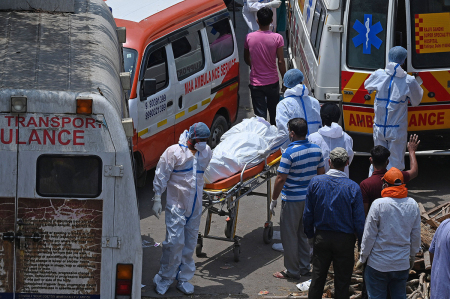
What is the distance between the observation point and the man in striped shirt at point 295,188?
6820 mm

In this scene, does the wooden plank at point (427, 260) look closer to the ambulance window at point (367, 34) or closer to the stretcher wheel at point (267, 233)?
the stretcher wheel at point (267, 233)

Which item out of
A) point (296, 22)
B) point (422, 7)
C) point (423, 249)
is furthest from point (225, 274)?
point (296, 22)

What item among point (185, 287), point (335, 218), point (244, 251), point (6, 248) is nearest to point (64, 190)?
point (6, 248)

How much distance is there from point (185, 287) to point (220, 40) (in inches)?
177

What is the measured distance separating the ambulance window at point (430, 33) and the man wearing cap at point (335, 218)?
10.5ft

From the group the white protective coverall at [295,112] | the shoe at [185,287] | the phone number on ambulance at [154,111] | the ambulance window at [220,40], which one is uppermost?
the ambulance window at [220,40]

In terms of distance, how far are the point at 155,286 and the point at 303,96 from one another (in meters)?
2.81

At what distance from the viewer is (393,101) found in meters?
8.23

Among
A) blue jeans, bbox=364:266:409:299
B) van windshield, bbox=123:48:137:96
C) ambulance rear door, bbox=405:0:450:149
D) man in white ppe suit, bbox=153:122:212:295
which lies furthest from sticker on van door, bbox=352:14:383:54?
blue jeans, bbox=364:266:409:299

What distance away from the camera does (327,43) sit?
8.70 metres

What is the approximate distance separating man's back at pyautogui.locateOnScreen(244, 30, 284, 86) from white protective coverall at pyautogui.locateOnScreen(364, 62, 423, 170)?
2.18 meters

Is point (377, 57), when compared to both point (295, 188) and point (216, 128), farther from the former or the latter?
point (216, 128)

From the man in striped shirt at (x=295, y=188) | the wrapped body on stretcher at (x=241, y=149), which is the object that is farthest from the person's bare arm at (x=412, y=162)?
the wrapped body on stretcher at (x=241, y=149)

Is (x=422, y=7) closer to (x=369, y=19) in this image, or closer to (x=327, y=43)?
(x=369, y=19)
